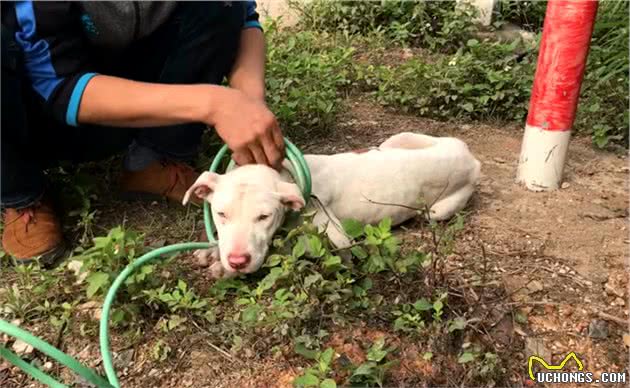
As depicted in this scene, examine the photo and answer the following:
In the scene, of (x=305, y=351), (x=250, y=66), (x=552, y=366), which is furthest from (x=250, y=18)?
(x=552, y=366)

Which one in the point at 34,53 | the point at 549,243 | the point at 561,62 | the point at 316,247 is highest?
the point at 34,53

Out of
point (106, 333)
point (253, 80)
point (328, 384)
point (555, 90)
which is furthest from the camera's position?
point (555, 90)

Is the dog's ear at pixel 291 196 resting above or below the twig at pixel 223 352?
above

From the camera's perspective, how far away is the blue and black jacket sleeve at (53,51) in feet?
7.44

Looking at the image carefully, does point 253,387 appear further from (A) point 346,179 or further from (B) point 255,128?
(A) point 346,179

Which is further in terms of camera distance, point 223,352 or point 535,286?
point 535,286

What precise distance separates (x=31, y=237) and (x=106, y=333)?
796 mm

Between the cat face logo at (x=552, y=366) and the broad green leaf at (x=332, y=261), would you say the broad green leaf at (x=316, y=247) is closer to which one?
the broad green leaf at (x=332, y=261)

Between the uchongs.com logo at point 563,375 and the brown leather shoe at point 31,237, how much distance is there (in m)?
1.81

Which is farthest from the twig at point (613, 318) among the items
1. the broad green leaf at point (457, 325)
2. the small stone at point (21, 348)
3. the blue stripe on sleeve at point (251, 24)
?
the small stone at point (21, 348)

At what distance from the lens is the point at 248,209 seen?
90.8 inches

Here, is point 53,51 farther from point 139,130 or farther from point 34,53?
point 139,130

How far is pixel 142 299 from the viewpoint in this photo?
2.29 metres

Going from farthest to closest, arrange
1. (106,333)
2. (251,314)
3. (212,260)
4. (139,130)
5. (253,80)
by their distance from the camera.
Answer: (139,130), (253,80), (212,260), (251,314), (106,333)
